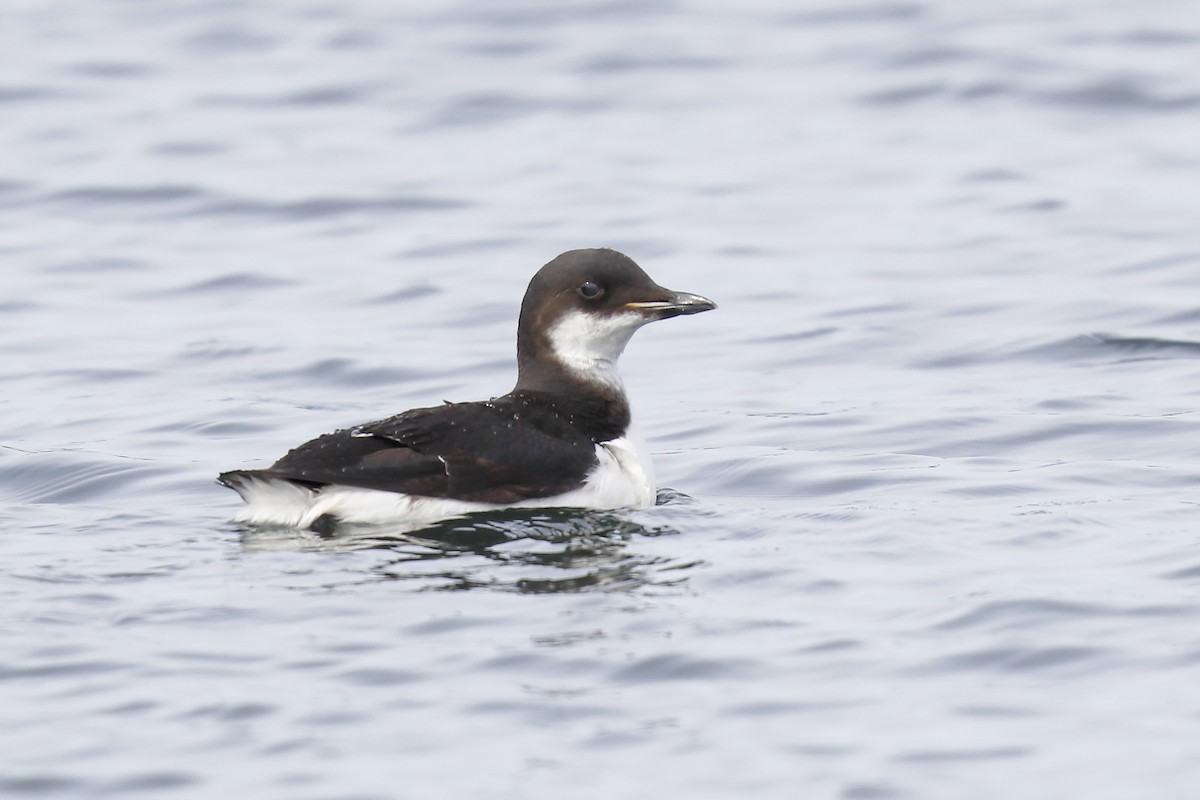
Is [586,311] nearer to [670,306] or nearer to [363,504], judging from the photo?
[670,306]

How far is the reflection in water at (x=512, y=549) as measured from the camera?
23.2 feet

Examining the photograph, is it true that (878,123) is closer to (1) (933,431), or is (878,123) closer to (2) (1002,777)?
(1) (933,431)

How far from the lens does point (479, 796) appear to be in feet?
17.6

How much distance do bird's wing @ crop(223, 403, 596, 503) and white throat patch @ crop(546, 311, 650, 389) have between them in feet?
2.64

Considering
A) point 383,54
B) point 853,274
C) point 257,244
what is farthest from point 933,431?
point 383,54

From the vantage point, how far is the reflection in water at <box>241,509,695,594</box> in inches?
279

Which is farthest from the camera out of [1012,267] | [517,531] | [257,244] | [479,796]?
[257,244]

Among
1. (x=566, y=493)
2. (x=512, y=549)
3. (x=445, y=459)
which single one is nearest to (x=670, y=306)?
(x=566, y=493)

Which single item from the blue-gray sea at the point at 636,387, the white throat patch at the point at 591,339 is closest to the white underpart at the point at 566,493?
the white throat patch at the point at 591,339

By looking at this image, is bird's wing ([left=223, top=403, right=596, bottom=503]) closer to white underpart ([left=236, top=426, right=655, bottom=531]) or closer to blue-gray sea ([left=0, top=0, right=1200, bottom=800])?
white underpart ([left=236, top=426, right=655, bottom=531])

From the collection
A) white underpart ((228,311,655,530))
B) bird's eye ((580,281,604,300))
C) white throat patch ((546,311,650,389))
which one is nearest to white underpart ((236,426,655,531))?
white underpart ((228,311,655,530))

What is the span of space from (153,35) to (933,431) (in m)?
13.7

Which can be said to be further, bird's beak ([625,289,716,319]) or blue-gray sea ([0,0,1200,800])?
bird's beak ([625,289,716,319])

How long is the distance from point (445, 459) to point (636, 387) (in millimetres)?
3865
